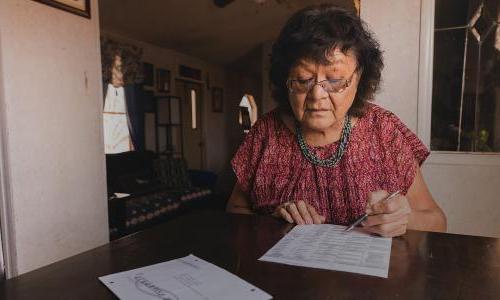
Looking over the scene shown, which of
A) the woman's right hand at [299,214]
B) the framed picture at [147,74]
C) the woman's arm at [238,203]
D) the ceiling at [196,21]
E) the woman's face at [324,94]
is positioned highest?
the ceiling at [196,21]

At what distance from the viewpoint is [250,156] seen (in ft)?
4.53

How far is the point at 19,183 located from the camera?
1777 mm

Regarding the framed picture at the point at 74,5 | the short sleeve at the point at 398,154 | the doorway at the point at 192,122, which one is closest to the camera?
the short sleeve at the point at 398,154

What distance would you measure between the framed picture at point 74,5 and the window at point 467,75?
6.24 feet

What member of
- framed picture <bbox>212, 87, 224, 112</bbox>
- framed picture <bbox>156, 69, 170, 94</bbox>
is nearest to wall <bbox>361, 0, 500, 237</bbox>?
framed picture <bbox>156, 69, 170, 94</bbox>

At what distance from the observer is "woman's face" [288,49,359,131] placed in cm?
110

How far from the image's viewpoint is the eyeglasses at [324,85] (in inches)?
43.6

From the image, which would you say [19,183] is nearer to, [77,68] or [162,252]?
[77,68]

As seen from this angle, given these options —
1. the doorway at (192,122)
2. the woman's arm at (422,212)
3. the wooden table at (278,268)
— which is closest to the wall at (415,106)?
the woman's arm at (422,212)

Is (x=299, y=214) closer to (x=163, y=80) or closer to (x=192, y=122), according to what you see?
(x=163, y=80)

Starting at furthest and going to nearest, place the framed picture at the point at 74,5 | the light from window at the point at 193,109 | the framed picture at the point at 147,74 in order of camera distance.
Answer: the light from window at the point at 193,109 < the framed picture at the point at 147,74 < the framed picture at the point at 74,5

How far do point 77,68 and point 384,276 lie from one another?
6.73ft

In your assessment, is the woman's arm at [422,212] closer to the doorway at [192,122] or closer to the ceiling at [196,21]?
the ceiling at [196,21]

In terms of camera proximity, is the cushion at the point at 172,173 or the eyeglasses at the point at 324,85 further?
the cushion at the point at 172,173
